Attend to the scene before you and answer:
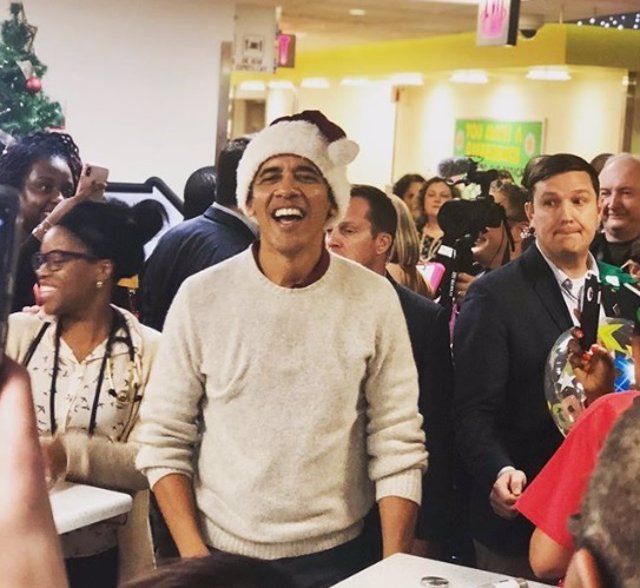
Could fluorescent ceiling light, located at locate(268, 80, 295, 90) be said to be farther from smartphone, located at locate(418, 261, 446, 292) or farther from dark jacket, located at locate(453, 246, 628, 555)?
dark jacket, located at locate(453, 246, 628, 555)

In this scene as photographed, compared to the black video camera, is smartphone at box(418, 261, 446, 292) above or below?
below

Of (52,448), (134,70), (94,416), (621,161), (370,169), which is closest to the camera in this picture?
(52,448)

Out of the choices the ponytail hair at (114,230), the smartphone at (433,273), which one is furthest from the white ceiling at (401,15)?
the ponytail hair at (114,230)

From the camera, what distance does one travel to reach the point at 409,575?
2.20 meters

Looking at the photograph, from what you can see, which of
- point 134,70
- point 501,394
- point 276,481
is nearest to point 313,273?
point 276,481

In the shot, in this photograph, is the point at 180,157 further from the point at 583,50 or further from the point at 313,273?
the point at 313,273

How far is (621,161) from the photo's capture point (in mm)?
4664

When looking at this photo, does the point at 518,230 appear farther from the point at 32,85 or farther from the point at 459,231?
the point at 32,85

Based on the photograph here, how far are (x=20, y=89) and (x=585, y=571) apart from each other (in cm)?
535

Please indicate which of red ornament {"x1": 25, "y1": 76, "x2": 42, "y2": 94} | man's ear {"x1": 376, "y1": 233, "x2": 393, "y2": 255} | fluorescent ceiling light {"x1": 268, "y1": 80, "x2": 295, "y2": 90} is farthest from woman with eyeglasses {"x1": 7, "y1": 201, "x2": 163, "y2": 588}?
fluorescent ceiling light {"x1": 268, "y1": 80, "x2": 295, "y2": 90}

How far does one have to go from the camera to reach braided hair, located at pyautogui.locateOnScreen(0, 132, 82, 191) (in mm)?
3617

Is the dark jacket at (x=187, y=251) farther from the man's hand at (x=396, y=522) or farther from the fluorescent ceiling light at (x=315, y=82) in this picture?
the fluorescent ceiling light at (x=315, y=82)

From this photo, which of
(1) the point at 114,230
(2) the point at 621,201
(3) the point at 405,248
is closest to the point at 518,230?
(2) the point at 621,201

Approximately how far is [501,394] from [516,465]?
180 millimetres
